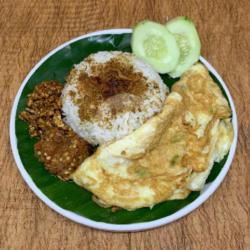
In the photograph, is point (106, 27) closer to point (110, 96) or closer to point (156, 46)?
point (156, 46)

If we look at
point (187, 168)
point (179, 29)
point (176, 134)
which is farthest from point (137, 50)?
point (187, 168)

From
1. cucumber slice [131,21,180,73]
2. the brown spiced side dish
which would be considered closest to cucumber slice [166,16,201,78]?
cucumber slice [131,21,180,73]

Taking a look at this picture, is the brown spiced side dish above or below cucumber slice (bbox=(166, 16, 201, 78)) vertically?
below

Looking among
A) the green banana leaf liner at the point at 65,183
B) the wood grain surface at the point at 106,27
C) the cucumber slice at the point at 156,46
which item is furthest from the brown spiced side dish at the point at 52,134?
the cucumber slice at the point at 156,46

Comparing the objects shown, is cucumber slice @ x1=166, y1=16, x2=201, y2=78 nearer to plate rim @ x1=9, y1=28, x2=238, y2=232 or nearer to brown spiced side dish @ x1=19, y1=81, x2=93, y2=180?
plate rim @ x1=9, y1=28, x2=238, y2=232

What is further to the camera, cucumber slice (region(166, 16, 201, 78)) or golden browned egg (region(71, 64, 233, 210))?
cucumber slice (region(166, 16, 201, 78))

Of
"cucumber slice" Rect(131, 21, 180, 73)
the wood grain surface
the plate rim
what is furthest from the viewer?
"cucumber slice" Rect(131, 21, 180, 73)
